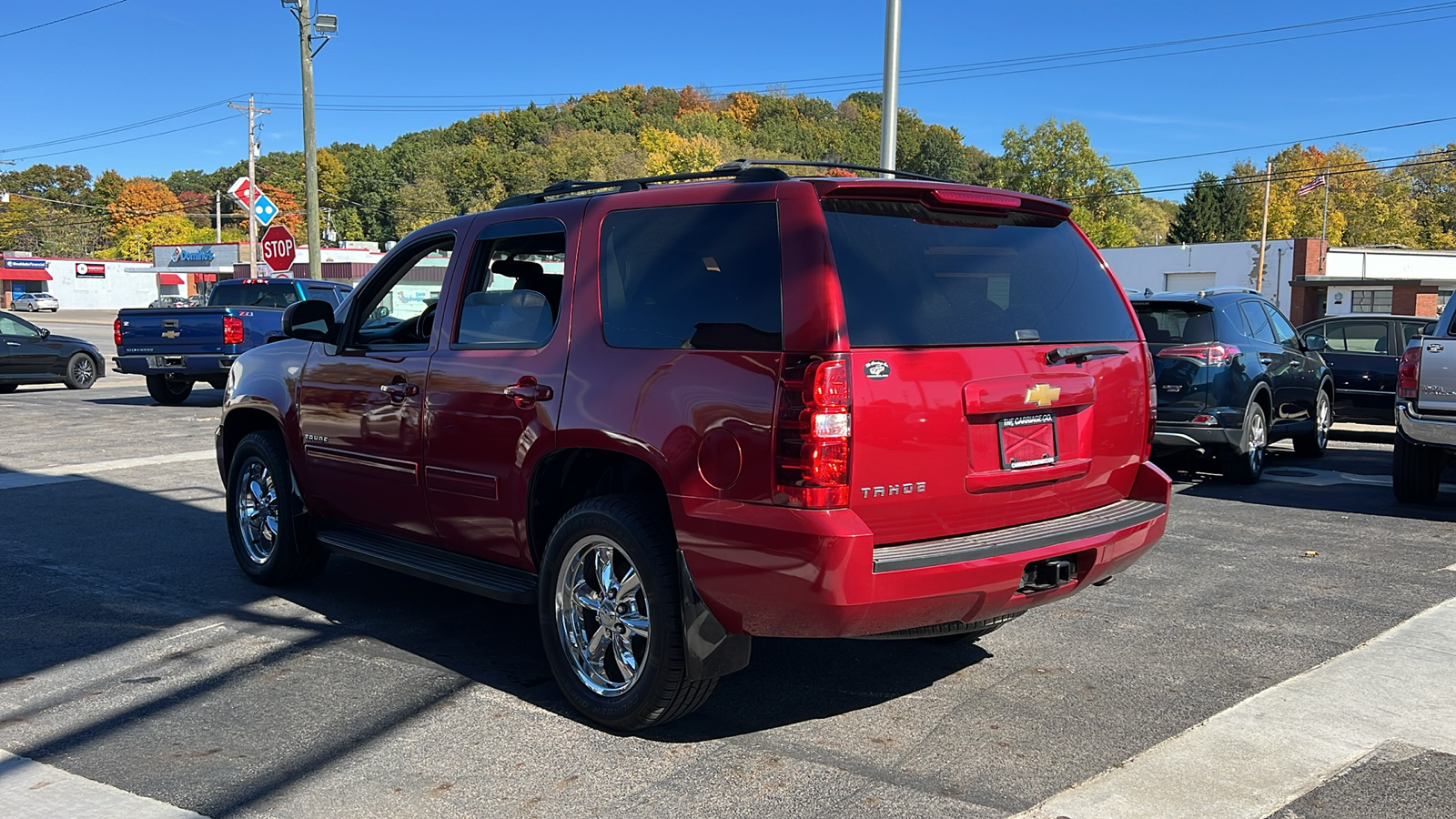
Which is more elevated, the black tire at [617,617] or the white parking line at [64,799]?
the black tire at [617,617]

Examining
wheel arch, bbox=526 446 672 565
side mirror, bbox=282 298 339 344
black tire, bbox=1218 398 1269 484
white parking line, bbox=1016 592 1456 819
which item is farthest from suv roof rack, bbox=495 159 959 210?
black tire, bbox=1218 398 1269 484

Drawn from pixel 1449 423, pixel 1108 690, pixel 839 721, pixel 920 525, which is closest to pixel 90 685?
pixel 839 721

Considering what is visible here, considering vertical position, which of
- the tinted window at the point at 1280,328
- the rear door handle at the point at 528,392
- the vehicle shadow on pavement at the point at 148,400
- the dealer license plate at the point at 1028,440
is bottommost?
the vehicle shadow on pavement at the point at 148,400

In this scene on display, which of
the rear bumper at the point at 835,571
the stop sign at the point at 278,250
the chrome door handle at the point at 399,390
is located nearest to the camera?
the rear bumper at the point at 835,571

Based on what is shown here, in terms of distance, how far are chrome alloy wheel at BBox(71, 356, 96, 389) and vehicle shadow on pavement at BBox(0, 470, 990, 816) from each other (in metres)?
14.8

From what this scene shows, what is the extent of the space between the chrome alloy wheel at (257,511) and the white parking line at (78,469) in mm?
4161

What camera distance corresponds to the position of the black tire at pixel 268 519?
614 cm

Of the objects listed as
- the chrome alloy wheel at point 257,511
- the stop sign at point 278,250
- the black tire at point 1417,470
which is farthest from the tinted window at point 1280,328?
the stop sign at point 278,250

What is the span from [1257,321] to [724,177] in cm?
786

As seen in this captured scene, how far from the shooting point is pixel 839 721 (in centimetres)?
438

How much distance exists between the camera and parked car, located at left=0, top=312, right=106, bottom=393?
19281 mm

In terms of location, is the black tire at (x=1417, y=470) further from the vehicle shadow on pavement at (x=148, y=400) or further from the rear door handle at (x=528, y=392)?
the vehicle shadow on pavement at (x=148, y=400)

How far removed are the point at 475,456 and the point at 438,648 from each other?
3.35 feet

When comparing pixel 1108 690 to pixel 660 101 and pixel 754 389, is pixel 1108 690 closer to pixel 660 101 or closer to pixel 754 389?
pixel 754 389
